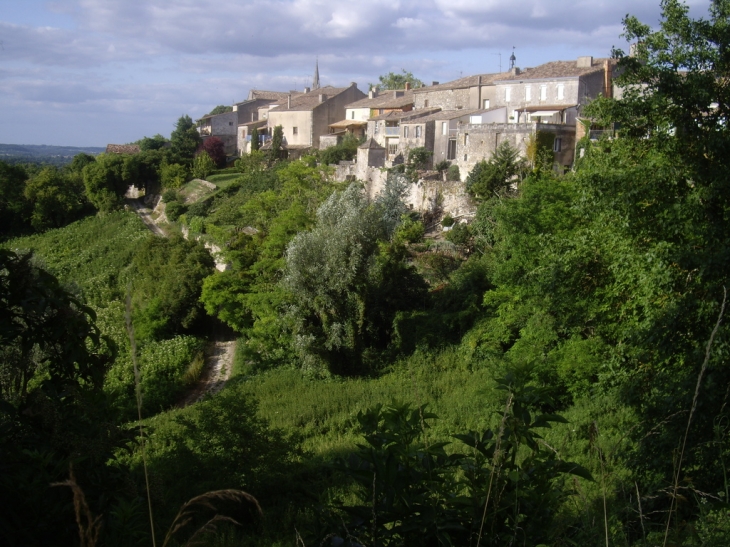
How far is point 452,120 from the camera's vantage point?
3978 cm

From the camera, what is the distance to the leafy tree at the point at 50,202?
155ft

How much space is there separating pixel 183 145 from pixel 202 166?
8152 millimetres

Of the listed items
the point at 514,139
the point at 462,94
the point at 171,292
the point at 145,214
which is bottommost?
the point at 171,292

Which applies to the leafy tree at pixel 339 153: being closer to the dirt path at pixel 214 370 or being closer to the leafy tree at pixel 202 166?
the leafy tree at pixel 202 166

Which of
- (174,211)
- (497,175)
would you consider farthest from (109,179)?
(497,175)

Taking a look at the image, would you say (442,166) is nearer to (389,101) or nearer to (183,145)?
(389,101)

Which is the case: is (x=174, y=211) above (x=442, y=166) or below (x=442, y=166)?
below

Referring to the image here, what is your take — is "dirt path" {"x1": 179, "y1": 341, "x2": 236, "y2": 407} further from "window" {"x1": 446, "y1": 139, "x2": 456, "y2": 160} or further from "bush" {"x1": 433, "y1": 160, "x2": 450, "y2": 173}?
"window" {"x1": 446, "y1": 139, "x2": 456, "y2": 160}

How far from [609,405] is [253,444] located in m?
6.85

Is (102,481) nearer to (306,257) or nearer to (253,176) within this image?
(306,257)

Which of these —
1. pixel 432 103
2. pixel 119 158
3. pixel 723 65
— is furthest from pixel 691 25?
pixel 119 158

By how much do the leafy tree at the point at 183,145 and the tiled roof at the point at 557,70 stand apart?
2720cm

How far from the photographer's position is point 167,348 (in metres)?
24.6

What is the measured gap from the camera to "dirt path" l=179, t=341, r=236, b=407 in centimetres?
2123
